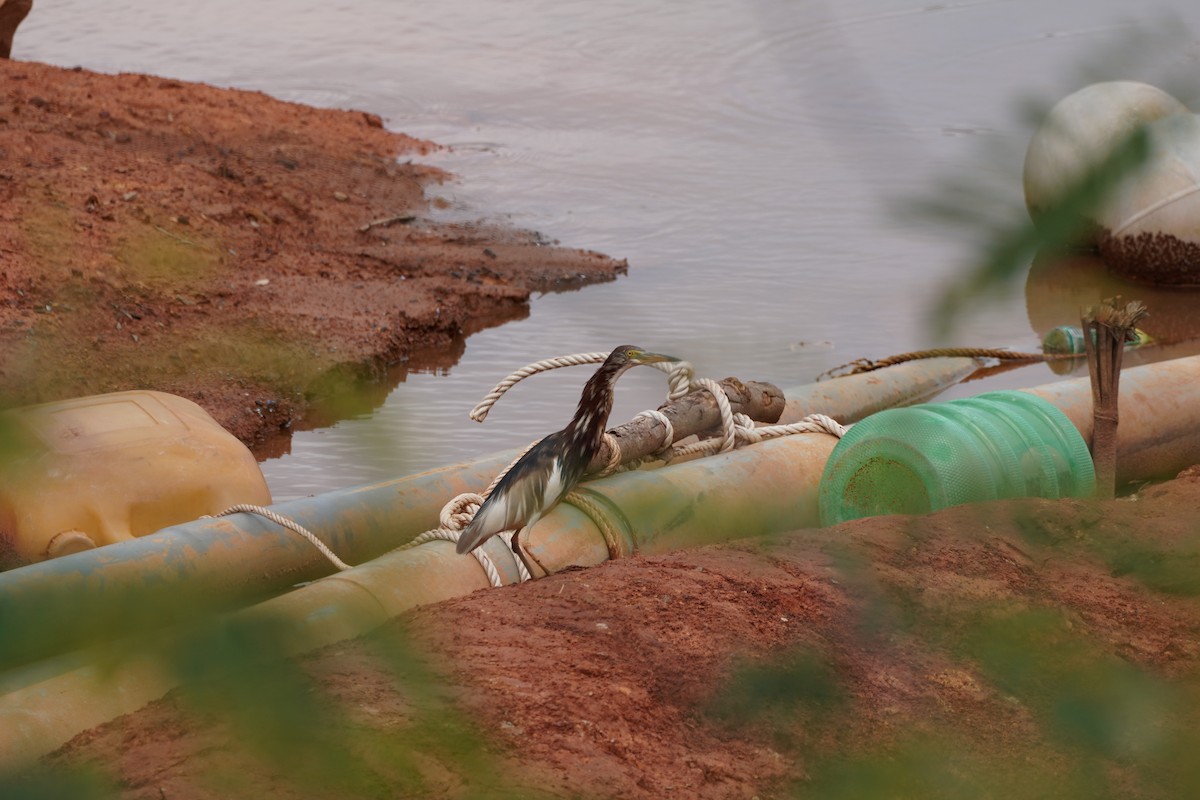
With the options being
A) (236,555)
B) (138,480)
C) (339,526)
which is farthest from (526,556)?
(138,480)

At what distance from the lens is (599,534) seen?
11.2ft

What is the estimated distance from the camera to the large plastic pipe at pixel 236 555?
0.66 metres

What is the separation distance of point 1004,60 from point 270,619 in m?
0.48

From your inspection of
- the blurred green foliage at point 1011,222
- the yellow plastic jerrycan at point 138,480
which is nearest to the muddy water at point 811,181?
the blurred green foliage at point 1011,222

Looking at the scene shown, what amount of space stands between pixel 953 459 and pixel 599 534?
2.83 ft

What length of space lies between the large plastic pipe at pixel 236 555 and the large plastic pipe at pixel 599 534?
16cm

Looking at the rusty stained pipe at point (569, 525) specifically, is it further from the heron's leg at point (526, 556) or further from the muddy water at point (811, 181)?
the muddy water at point (811, 181)

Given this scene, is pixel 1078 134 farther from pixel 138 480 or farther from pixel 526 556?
pixel 138 480

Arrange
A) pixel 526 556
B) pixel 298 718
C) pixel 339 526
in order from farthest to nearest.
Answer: pixel 339 526 < pixel 526 556 < pixel 298 718

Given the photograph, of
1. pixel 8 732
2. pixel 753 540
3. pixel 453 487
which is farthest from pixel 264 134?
pixel 8 732

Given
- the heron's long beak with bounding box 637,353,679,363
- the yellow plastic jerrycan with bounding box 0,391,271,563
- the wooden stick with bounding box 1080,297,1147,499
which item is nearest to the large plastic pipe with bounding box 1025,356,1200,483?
the wooden stick with bounding box 1080,297,1147,499

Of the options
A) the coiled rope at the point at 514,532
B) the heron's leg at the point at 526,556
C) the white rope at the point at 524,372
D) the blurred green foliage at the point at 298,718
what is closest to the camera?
the blurred green foliage at the point at 298,718

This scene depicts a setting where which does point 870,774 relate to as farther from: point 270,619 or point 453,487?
point 453,487

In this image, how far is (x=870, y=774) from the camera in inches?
27.1
